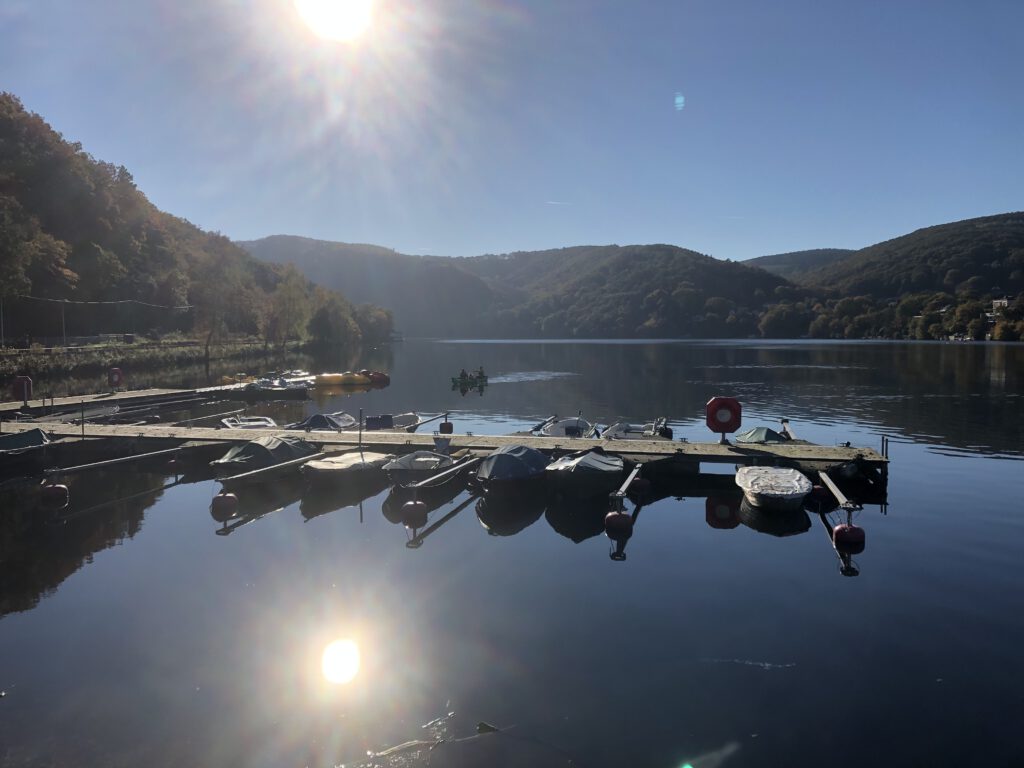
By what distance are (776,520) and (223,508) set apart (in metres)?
17.2

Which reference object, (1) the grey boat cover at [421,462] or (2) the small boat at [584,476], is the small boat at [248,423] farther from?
(2) the small boat at [584,476]

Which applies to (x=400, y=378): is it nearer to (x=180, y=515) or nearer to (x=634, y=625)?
(x=180, y=515)

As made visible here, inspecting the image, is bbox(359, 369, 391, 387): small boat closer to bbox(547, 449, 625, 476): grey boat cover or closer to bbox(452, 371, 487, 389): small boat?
bbox(452, 371, 487, 389): small boat

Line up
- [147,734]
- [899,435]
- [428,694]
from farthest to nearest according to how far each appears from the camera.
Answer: [899,435]
[428,694]
[147,734]

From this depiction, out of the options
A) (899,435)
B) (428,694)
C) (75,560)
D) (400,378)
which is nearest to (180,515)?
(75,560)

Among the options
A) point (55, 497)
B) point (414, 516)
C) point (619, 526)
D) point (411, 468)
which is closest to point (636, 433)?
point (411, 468)

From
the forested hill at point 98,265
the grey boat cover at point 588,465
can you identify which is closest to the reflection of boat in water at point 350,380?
the forested hill at point 98,265

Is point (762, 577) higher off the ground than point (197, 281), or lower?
lower

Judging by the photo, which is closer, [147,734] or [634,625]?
[147,734]

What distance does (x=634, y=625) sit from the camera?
41.3ft

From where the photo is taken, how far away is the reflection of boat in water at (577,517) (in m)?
18.9

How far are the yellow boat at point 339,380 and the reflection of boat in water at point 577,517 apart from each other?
50055 mm

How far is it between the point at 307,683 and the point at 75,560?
32.0 feet

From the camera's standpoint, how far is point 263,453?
24156mm
